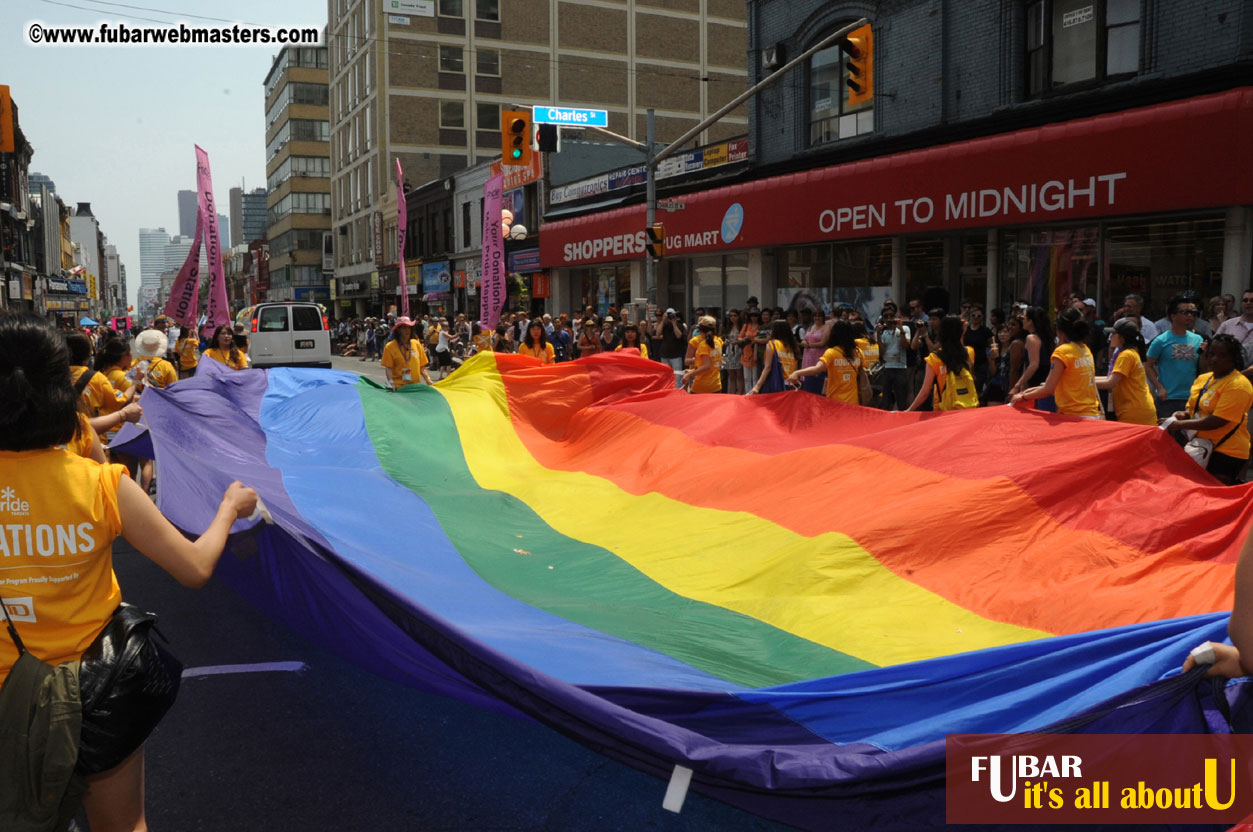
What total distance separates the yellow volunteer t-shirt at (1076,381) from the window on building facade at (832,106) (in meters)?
13.8

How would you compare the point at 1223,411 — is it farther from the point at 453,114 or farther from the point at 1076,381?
the point at 453,114

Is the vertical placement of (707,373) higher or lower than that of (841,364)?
lower

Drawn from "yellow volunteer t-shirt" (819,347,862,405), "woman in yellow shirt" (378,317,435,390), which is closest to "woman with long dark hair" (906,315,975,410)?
"yellow volunteer t-shirt" (819,347,862,405)

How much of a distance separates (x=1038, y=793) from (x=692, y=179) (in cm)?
2504

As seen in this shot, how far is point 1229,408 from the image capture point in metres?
6.98

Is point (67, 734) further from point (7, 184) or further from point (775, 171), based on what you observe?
point (7, 184)

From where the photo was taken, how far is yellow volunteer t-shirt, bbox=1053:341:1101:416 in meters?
7.87

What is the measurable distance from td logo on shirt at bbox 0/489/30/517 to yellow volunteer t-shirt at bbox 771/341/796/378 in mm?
10449

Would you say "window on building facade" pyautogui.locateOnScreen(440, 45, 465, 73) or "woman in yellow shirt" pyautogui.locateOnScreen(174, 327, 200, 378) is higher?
"window on building facade" pyautogui.locateOnScreen(440, 45, 465, 73)

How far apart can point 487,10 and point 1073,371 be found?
49666 millimetres

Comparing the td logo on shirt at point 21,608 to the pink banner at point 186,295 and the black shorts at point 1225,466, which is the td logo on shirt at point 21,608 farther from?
the pink banner at point 186,295

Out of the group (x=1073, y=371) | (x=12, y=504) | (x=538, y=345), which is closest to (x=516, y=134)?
(x=538, y=345)

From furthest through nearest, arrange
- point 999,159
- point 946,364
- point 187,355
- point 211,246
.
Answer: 1. point 211,246
2. point 999,159
3. point 187,355
4. point 946,364

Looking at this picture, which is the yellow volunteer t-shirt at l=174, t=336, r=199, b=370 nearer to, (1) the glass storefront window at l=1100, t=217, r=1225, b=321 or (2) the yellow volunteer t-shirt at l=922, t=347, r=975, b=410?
(2) the yellow volunteer t-shirt at l=922, t=347, r=975, b=410
